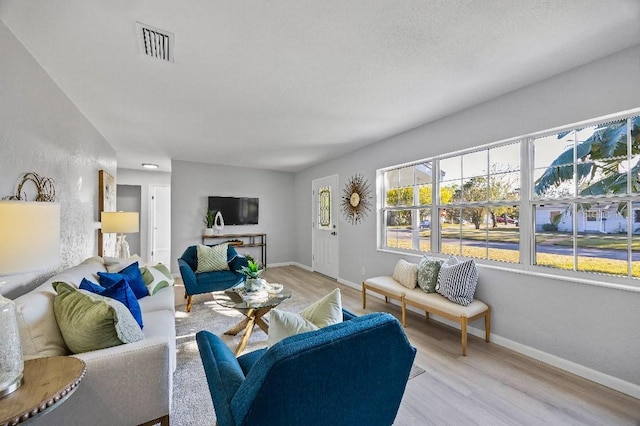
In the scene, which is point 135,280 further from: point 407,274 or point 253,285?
point 407,274

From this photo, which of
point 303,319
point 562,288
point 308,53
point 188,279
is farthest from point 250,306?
point 562,288

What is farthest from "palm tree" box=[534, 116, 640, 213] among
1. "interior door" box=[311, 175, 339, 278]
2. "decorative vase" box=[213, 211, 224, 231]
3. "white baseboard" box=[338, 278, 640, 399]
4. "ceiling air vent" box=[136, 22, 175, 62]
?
"decorative vase" box=[213, 211, 224, 231]

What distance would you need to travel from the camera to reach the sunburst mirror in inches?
174

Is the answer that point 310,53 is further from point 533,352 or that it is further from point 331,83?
point 533,352

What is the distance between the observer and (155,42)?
1817 mm

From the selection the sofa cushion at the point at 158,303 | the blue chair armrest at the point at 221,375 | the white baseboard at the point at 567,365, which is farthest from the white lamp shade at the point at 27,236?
the white baseboard at the point at 567,365

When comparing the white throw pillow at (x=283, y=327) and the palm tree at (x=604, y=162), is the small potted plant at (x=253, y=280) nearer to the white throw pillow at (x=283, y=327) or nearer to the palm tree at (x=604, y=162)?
the white throw pillow at (x=283, y=327)

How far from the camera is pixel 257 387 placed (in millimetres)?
794

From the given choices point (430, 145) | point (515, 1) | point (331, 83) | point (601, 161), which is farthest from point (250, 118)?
point (601, 161)

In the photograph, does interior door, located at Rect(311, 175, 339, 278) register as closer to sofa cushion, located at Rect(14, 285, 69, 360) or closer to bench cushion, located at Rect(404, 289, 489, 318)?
bench cushion, located at Rect(404, 289, 489, 318)

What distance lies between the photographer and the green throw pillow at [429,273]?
294 centimetres

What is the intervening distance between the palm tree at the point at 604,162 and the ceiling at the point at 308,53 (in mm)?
565

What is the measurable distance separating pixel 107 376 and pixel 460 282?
2.75 meters

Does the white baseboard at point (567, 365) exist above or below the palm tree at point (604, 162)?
below
